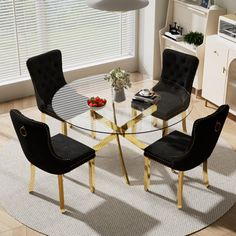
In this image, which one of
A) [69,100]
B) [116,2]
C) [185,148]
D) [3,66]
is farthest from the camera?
[3,66]

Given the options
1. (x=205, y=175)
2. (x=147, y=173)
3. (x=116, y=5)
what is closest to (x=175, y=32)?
(x=205, y=175)

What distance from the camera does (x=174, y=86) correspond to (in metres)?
5.29

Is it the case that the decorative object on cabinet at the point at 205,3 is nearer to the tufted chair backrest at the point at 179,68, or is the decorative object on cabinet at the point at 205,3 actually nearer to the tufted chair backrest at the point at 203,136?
the tufted chair backrest at the point at 179,68

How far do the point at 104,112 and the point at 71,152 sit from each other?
0.52 metres

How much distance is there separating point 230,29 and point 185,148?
1872mm

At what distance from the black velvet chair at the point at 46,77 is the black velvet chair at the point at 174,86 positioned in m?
1.08

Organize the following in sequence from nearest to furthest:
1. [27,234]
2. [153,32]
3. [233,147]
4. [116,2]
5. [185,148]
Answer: [116,2]
[27,234]
[185,148]
[233,147]
[153,32]

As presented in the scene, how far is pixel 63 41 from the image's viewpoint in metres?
6.87

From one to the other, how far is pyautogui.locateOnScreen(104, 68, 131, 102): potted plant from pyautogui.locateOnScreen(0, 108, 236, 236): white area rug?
734 mm

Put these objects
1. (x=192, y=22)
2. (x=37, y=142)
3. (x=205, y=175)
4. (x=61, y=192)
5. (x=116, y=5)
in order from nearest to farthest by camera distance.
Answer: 1. (x=116, y=5)
2. (x=37, y=142)
3. (x=61, y=192)
4. (x=205, y=175)
5. (x=192, y=22)

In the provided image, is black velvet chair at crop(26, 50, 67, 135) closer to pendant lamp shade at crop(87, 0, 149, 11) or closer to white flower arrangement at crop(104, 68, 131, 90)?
white flower arrangement at crop(104, 68, 131, 90)

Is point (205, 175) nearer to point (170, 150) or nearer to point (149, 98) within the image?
point (170, 150)

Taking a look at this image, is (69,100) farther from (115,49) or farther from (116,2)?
(115,49)

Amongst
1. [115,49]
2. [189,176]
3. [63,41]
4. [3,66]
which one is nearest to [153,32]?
[115,49]
